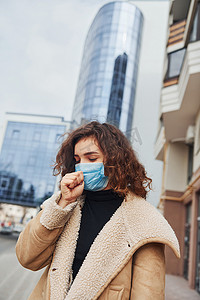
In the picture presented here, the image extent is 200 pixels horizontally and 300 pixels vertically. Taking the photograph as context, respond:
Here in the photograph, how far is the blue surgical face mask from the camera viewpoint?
119 centimetres

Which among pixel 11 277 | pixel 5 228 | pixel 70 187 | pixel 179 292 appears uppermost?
pixel 70 187

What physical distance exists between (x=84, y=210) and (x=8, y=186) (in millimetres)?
Result: 2221

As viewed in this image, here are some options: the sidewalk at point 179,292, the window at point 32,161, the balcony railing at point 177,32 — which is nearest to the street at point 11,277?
the window at point 32,161

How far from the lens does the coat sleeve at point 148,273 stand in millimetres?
970

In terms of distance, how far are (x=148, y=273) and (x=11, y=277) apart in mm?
3186

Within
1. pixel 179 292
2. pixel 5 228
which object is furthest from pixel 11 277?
pixel 179 292

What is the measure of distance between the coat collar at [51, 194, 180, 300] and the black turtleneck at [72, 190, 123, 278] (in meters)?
0.03

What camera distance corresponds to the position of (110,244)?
1075 millimetres

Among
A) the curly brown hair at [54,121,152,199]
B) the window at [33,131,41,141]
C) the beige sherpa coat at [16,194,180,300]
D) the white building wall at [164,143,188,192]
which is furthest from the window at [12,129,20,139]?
the white building wall at [164,143,188,192]

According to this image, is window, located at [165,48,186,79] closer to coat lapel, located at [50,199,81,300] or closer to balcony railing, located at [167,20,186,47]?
balcony railing, located at [167,20,186,47]

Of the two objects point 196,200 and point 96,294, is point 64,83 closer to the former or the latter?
point 96,294

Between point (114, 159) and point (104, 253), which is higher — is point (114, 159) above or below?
above

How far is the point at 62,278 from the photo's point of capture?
3.47ft

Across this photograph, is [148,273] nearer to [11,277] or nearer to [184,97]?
[11,277]
